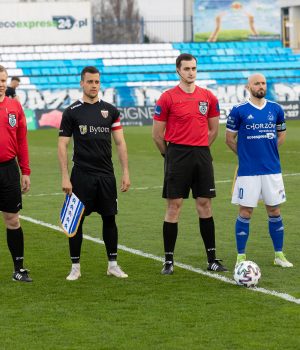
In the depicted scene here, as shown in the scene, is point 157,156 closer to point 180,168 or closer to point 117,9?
point 180,168

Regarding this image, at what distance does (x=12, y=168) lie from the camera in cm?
1008

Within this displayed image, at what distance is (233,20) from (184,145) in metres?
66.7

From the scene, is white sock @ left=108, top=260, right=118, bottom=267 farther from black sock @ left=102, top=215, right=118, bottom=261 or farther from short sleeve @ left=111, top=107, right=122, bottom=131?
short sleeve @ left=111, top=107, right=122, bottom=131

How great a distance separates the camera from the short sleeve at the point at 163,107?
408 inches

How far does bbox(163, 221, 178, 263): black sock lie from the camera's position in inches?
411

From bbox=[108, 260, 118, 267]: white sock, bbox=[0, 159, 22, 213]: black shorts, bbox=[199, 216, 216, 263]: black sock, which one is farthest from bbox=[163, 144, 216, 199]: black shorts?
bbox=[0, 159, 22, 213]: black shorts

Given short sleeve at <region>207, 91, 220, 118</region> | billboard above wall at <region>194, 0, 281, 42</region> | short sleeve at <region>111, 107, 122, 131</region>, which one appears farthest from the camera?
billboard above wall at <region>194, 0, 281, 42</region>

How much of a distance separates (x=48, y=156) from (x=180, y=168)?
16.7m

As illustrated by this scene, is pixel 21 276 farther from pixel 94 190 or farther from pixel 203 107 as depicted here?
pixel 203 107

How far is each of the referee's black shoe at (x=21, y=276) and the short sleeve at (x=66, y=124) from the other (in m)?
1.35

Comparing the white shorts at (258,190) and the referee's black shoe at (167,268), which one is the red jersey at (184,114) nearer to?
the white shorts at (258,190)

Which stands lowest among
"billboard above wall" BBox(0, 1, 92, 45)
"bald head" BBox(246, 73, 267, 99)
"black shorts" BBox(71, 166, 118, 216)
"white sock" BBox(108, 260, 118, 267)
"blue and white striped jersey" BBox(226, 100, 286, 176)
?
"white sock" BBox(108, 260, 118, 267)

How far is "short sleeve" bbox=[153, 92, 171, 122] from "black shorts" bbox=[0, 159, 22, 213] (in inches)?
60.2

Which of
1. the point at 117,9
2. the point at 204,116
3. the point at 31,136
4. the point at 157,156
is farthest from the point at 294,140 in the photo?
the point at 117,9
